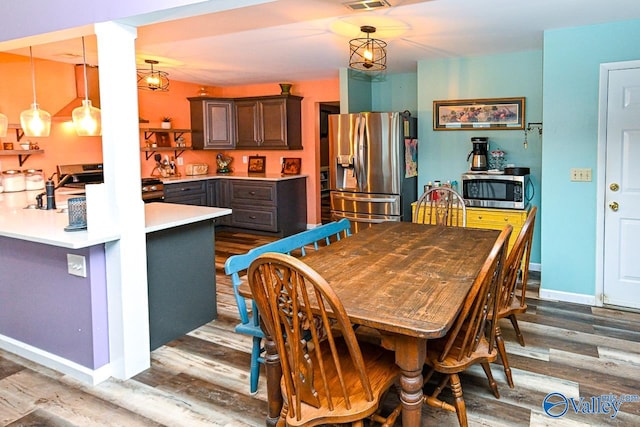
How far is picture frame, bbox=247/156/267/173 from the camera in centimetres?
736

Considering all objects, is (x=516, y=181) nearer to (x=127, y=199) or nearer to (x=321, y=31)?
(x=321, y=31)

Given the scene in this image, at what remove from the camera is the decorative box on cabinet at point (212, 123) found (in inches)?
275

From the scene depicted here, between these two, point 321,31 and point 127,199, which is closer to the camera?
point 127,199

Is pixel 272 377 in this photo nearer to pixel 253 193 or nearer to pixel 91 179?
pixel 91 179

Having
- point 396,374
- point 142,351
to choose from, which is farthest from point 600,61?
point 142,351

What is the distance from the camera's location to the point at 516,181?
173 inches

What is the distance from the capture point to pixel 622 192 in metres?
3.71

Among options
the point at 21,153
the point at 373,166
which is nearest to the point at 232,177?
the point at 373,166

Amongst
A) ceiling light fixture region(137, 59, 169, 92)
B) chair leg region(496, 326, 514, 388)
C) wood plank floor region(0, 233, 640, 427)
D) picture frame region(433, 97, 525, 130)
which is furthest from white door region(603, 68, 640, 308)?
ceiling light fixture region(137, 59, 169, 92)

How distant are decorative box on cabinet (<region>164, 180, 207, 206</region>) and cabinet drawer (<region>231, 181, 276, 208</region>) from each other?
42cm

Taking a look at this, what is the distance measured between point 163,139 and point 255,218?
1733mm

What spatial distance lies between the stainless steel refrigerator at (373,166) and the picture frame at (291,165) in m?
1.57

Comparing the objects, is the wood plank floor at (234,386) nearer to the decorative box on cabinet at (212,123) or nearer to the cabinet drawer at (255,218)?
the cabinet drawer at (255,218)

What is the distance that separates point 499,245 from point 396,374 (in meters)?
0.63
